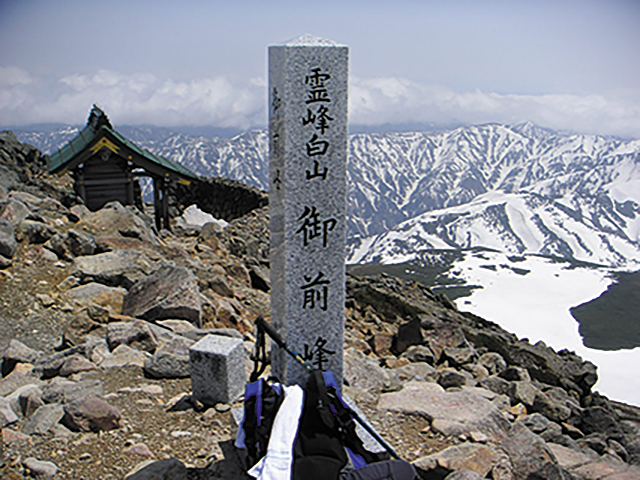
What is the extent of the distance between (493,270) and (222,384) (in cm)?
13311

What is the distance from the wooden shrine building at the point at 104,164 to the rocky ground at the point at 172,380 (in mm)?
2501

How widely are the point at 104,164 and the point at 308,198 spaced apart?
15.0 m

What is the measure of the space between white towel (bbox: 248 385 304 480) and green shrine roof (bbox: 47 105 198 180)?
15346mm

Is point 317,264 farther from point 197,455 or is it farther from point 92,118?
point 92,118

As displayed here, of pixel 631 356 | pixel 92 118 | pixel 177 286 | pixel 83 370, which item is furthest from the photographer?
pixel 631 356

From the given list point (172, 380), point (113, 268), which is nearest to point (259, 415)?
point (172, 380)

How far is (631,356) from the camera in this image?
58.9 m

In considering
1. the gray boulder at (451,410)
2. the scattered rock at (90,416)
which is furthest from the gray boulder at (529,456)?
the scattered rock at (90,416)

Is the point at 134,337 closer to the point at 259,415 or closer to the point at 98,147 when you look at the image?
the point at 259,415

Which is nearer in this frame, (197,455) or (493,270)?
(197,455)

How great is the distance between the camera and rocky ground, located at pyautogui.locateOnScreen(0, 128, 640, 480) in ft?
15.3

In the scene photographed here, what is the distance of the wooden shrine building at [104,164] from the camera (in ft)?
54.5

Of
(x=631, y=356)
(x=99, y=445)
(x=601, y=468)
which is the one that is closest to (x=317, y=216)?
(x=99, y=445)

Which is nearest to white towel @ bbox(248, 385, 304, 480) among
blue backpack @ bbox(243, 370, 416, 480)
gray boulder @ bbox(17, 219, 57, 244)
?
blue backpack @ bbox(243, 370, 416, 480)
